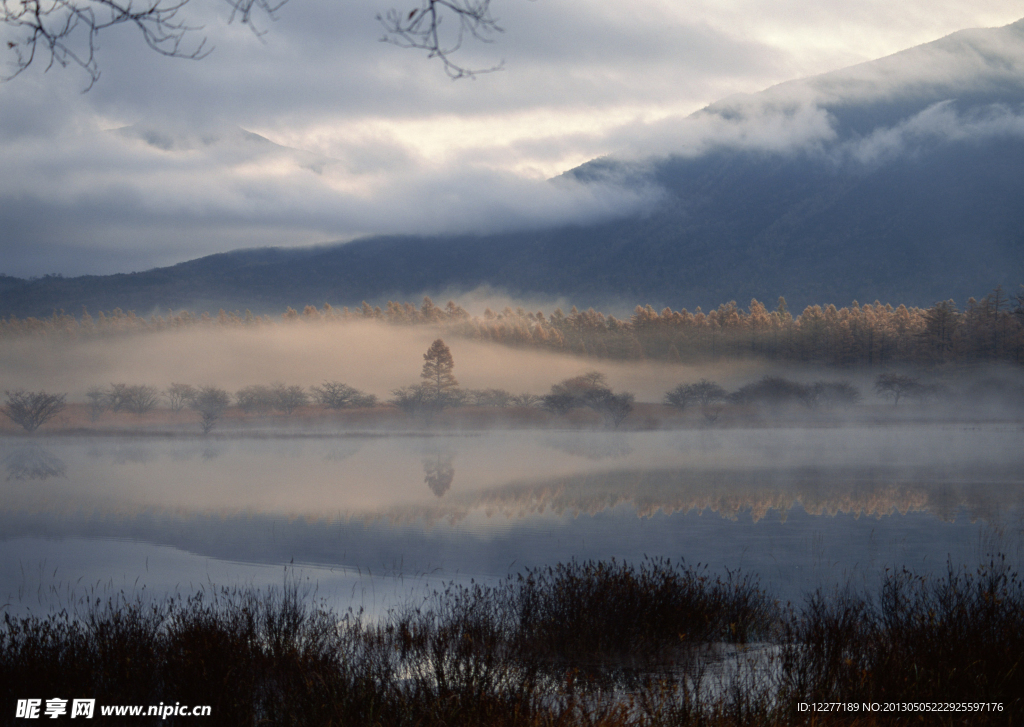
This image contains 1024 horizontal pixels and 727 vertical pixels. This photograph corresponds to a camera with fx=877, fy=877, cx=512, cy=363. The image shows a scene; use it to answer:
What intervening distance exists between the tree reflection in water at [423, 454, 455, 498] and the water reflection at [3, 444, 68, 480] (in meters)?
15.8

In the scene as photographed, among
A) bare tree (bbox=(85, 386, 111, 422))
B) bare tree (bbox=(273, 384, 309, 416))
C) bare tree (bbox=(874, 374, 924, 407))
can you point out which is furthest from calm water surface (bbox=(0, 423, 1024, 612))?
bare tree (bbox=(874, 374, 924, 407))

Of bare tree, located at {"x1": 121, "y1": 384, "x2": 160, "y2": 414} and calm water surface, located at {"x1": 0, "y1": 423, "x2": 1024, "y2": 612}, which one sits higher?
bare tree, located at {"x1": 121, "y1": 384, "x2": 160, "y2": 414}

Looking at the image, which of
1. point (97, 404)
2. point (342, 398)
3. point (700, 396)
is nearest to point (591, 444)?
point (700, 396)

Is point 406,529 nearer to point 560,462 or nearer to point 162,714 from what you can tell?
point 162,714

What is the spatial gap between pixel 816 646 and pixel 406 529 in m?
15.1

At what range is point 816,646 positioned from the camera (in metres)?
7.16

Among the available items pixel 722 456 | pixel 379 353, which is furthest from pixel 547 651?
pixel 379 353

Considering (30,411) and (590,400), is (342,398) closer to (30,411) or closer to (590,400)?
(590,400)

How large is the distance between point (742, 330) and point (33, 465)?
3607 inches

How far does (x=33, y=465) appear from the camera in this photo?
43.4 metres

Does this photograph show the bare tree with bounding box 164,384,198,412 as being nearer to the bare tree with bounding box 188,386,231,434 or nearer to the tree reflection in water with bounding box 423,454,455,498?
the bare tree with bounding box 188,386,231,434

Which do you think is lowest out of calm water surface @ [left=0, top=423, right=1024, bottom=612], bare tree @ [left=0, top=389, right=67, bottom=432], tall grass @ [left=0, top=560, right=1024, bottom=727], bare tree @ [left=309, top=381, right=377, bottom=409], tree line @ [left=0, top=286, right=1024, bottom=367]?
calm water surface @ [left=0, top=423, right=1024, bottom=612]

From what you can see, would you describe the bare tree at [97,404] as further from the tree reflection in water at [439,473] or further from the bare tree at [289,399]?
the tree reflection in water at [439,473]

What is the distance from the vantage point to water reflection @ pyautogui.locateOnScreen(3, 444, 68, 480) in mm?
37781
